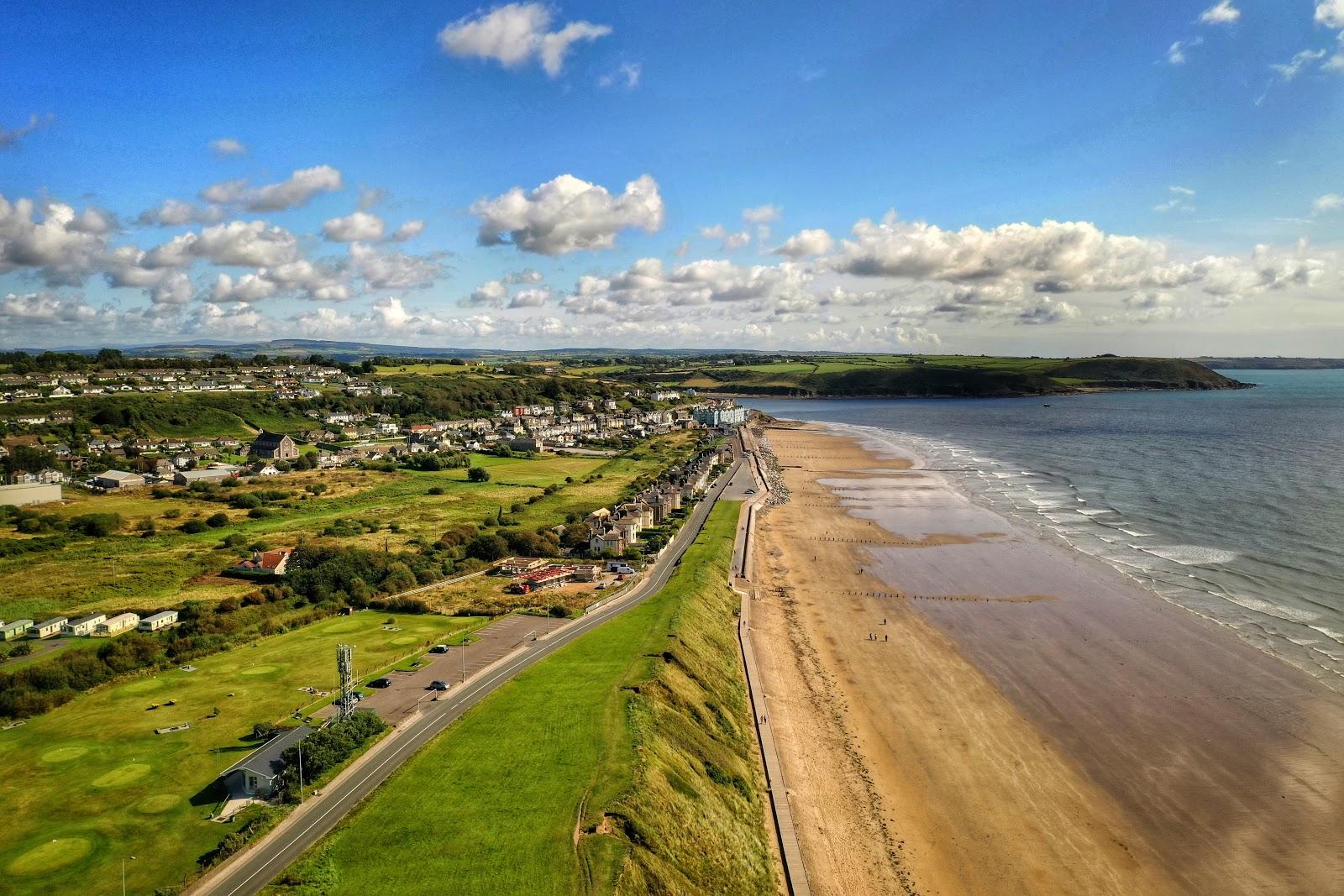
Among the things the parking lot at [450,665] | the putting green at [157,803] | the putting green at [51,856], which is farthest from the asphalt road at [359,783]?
the putting green at [51,856]

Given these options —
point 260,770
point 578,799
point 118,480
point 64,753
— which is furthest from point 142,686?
point 118,480

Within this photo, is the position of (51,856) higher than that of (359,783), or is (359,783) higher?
(359,783)

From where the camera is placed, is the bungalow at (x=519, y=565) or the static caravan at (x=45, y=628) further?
the bungalow at (x=519, y=565)

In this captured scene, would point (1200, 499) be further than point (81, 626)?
Yes

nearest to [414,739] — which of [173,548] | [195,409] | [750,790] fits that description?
[750,790]

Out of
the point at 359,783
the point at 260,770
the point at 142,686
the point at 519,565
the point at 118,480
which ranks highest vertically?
the point at 118,480

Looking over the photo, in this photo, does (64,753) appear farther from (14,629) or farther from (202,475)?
(202,475)

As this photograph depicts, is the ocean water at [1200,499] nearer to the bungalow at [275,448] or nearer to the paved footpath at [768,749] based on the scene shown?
the paved footpath at [768,749]

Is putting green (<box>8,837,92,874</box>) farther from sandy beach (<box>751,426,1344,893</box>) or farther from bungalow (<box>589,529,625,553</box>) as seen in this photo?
bungalow (<box>589,529,625,553</box>)
